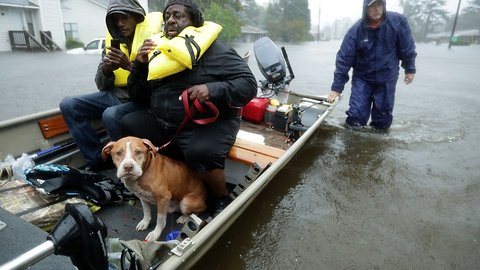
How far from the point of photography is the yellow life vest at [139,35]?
3504 millimetres

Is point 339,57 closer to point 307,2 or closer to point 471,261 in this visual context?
point 471,261

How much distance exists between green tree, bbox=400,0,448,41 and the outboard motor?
313 feet

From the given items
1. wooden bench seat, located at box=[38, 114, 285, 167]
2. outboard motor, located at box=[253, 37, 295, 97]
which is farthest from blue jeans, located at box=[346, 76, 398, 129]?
wooden bench seat, located at box=[38, 114, 285, 167]

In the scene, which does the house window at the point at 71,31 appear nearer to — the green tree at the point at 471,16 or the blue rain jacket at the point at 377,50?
the blue rain jacket at the point at 377,50

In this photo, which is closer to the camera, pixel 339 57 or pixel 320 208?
pixel 320 208

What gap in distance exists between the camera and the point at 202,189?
3.03 meters

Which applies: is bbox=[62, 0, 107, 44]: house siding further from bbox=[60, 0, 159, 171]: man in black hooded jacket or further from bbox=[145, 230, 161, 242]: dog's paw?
bbox=[145, 230, 161, 242]: dog's paw

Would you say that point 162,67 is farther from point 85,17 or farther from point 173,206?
point 85,17

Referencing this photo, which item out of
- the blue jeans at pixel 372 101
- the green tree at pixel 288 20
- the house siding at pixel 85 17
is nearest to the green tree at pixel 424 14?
the green tree at pixel 288 20

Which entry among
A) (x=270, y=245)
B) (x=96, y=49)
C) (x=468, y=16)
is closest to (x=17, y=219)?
(x=270, y=245)

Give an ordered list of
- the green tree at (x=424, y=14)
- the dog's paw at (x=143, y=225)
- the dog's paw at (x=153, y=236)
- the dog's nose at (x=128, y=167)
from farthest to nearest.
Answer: the green tree at (x=424, y=14) < the dog's paw at (x=143, y=225) < the dog's paw at (x=153, y=236) < the dog's nose at (x=128, y=167)

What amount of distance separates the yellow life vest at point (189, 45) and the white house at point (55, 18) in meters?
24.2

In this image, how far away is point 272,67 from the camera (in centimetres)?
567

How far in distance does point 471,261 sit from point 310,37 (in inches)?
2984
